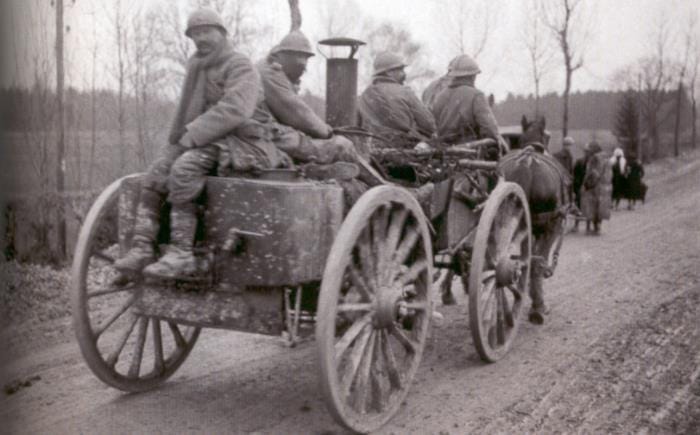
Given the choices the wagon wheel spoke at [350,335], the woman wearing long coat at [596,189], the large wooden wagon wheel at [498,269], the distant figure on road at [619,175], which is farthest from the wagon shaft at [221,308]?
the distant figure on road at [619,175]

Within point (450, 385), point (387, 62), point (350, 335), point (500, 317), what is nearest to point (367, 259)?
point (350, 335)

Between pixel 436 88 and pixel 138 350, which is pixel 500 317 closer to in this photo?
pixel 138 350

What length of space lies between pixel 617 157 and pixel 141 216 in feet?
60.2

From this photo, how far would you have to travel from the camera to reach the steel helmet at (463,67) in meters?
7.94

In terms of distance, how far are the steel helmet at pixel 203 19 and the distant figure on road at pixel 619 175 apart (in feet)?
57.8

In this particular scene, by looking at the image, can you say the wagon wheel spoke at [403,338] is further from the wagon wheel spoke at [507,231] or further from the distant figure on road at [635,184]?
the distant figure on road at [635,184]

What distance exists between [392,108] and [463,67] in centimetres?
124

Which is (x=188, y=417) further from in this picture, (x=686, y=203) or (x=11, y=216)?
(x=686, y=203)

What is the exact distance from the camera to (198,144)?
4684mm

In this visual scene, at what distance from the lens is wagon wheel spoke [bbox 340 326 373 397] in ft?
15.0

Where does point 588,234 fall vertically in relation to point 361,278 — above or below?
below

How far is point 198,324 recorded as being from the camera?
4.82m

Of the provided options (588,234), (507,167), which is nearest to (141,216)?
(507,167)

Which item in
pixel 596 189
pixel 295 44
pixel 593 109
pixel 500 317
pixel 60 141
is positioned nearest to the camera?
pixel 295 44
